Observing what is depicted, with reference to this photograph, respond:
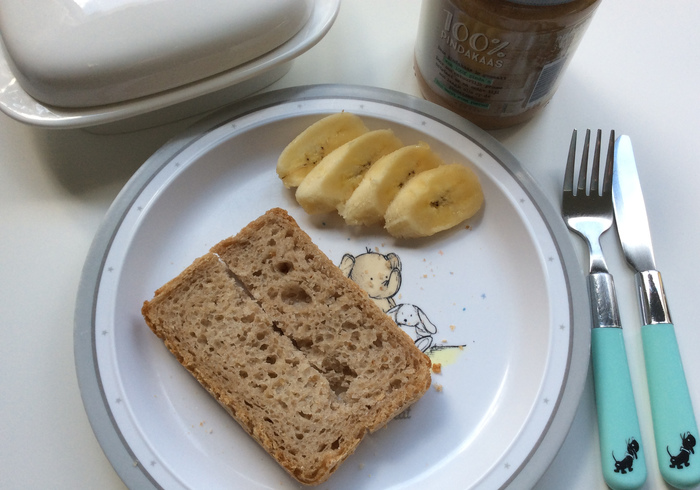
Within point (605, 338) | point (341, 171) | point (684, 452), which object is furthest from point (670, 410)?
point (341, 171)

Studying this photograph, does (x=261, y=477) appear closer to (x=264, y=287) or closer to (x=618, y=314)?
(x=264, y=287)

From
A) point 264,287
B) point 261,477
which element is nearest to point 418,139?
point 264,287

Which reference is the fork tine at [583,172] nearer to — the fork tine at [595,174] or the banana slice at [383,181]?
the fork tine at [595,174]

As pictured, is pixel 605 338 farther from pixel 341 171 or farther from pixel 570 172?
pixel 341 171

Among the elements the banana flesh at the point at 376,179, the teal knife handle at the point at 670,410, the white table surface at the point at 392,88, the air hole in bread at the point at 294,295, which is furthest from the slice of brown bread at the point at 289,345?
the teal knife handle at the point at 670,410

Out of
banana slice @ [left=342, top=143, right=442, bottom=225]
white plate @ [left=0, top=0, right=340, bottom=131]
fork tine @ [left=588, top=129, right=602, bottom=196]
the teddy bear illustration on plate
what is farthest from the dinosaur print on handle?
white plate @ [left=0, top=0, right=340, bottom=131]
